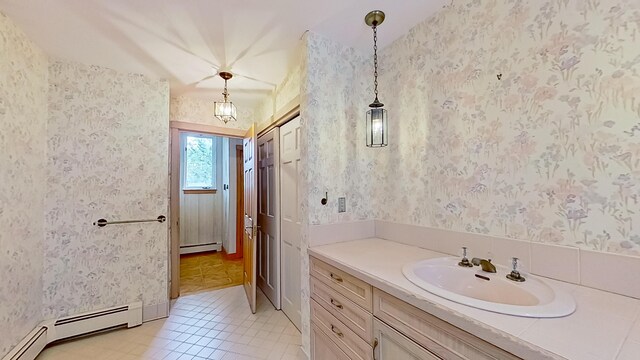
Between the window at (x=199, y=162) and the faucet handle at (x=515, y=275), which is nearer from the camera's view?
the faucet handle at (x=515, y=275)

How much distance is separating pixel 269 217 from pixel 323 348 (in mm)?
1543

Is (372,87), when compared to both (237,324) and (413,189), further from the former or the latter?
(237,324)

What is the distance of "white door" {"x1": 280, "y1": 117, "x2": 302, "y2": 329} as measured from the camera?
7.26ft

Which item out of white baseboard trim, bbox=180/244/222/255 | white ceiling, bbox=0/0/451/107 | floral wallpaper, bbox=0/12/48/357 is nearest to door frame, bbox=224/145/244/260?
white baseboard trim, bbox=180/244/222/255

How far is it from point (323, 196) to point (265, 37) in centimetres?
122

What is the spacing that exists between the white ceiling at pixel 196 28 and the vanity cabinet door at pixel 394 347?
5.77 feet

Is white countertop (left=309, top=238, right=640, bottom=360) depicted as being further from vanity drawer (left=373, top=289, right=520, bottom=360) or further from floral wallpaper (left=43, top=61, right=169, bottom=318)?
floral wallpaper (left=43, top=61, right=169, bottom=318)

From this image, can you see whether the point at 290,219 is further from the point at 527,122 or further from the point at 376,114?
the point at 527,122

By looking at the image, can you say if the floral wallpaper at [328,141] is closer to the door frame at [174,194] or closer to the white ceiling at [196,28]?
the white ceiling at [196,28]

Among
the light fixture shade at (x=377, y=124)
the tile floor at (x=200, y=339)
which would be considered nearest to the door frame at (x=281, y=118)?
the tile floor at (x=200, y=339)

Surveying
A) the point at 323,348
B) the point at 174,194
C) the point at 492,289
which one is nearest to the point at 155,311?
the point at 174,194

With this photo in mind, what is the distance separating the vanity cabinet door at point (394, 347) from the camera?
0.92 metres

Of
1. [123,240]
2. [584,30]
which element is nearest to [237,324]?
[123,240]

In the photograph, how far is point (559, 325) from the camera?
0.70m
